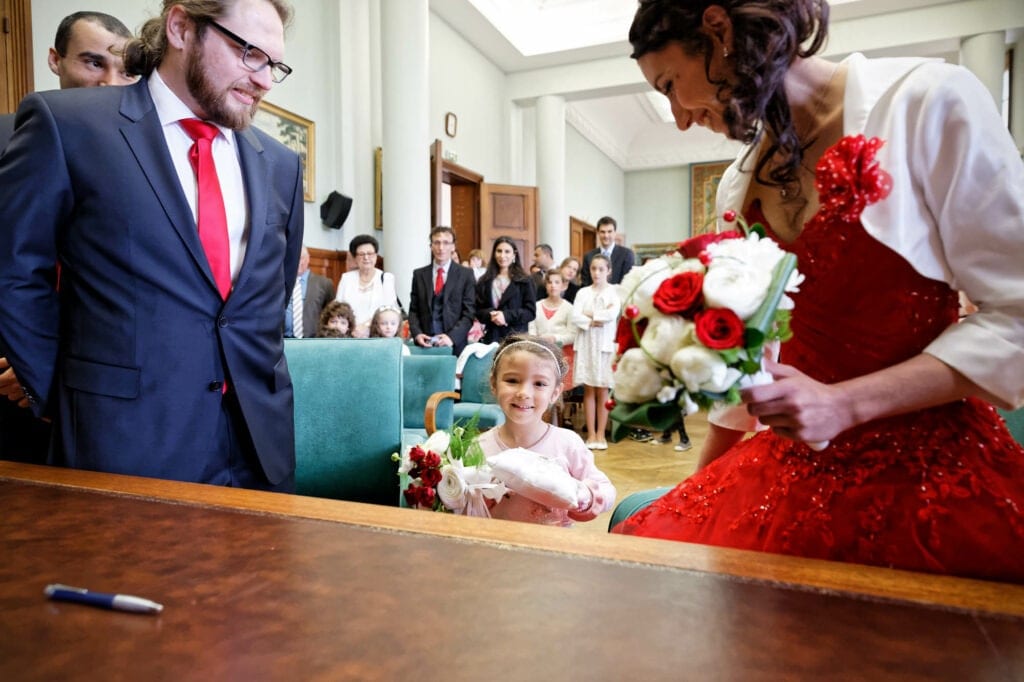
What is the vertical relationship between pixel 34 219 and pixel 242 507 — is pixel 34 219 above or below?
above

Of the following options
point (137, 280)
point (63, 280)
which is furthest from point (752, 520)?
point (63, 280)

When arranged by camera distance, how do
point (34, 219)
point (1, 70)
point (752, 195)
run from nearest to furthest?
point (752, 195) < point (34, 219) < point (1, 70)

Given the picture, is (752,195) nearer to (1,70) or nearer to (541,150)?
(1,70)

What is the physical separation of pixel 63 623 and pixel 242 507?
0.33m

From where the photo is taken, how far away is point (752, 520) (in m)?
0.98

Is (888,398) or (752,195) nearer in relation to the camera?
(888,398)

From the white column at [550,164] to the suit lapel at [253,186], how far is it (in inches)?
318

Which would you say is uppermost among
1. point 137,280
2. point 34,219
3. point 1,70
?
point 1,70

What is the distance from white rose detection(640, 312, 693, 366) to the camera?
629 mm

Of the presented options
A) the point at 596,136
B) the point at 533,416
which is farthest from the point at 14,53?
the point at 596,136

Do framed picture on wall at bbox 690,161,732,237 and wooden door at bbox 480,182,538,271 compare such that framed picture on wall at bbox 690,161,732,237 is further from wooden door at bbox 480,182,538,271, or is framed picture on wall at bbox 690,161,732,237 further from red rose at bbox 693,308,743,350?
red rose at bbox 693,308,743,350

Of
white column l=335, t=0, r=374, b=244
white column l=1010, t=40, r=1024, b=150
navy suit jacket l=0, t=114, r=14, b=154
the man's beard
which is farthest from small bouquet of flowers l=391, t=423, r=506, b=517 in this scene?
white column l=1010, t=40, r=1024, b=150

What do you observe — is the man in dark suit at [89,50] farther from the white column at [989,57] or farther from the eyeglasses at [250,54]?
the white column at [989,57]

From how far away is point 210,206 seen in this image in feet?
4.59
